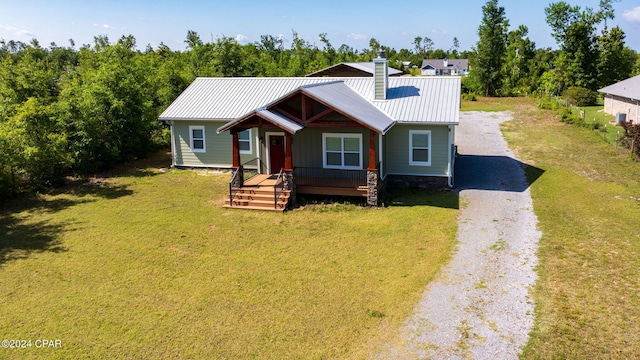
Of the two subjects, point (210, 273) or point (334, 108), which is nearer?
point (210, 273)

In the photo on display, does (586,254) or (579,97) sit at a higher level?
(579,97)

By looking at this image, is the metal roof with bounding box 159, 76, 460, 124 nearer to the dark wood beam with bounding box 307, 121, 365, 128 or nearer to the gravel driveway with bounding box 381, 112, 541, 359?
the dark wood beam with bounding box 307, 121, 365, 128

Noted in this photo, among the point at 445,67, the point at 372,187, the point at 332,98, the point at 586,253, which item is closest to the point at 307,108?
the point at 332,98

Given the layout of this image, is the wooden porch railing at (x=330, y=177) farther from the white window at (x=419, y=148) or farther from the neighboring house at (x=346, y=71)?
the neighboring house at (x=346, y=71)

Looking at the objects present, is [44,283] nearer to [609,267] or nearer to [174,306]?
[174,306]

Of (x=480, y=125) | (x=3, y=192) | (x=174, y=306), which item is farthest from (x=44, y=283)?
(x=480, y=125)

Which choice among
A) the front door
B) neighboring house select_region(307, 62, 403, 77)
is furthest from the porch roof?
neighboring house select_region(307, 62, 403, 77)

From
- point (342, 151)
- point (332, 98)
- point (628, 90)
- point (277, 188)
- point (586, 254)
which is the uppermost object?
point (628, 90)

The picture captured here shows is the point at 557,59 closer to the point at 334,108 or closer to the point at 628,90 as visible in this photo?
the point at 628,90
